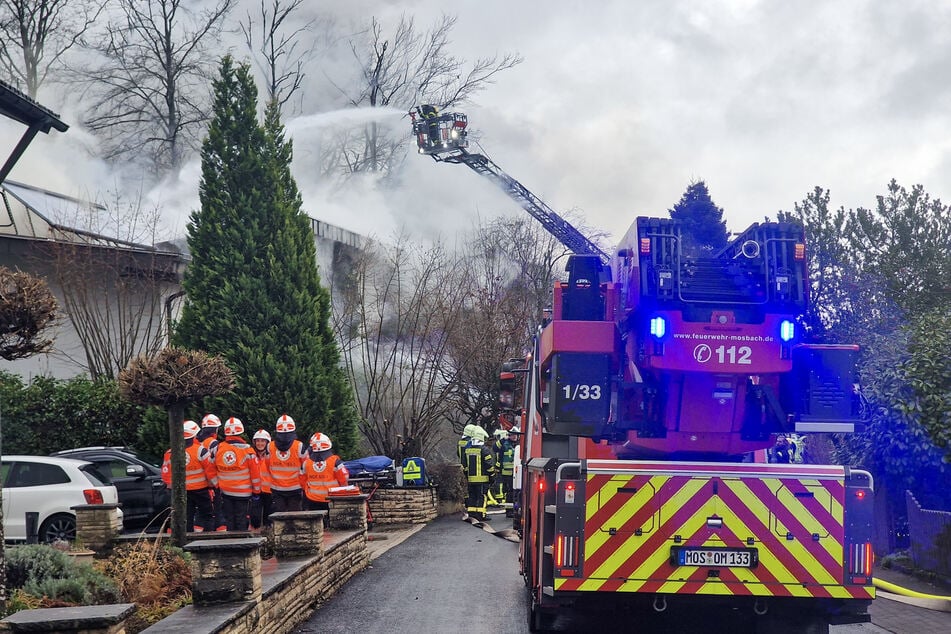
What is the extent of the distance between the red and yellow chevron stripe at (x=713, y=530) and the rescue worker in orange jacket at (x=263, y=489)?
8.04 metres

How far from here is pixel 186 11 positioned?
33.5 meters

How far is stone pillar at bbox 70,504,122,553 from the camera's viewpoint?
10.6 m

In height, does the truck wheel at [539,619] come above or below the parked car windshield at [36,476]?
below

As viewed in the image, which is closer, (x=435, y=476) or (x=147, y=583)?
(x=147, y=583)

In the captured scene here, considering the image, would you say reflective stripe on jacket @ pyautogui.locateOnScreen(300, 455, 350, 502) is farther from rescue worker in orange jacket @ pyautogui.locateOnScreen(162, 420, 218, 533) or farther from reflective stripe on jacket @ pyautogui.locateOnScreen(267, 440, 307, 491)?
rescue worker in orange jacket @ pyautogui.locateOnScreen(162, 420, 218, 533)

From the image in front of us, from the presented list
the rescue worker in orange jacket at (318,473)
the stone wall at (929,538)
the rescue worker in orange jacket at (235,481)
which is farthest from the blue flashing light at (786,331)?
the rescue worker in orange jacket at (318,473)

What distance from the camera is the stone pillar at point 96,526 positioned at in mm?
10578

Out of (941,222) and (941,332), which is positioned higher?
(941,222)

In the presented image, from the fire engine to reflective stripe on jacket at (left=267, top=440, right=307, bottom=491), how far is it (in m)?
6.66

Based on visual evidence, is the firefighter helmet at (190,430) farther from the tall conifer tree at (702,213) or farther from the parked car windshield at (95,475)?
the tall conifer tree at (702,213)

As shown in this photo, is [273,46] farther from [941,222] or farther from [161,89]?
[941,222]

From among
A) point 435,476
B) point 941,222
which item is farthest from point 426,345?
point 941,222

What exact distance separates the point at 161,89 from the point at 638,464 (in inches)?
1191

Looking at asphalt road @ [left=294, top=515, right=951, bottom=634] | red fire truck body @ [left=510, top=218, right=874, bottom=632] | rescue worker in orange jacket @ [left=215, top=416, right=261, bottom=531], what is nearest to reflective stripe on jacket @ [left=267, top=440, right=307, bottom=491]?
rescue worker in orange jacket @ [left=215, top=416, right=261, bottom=531]
